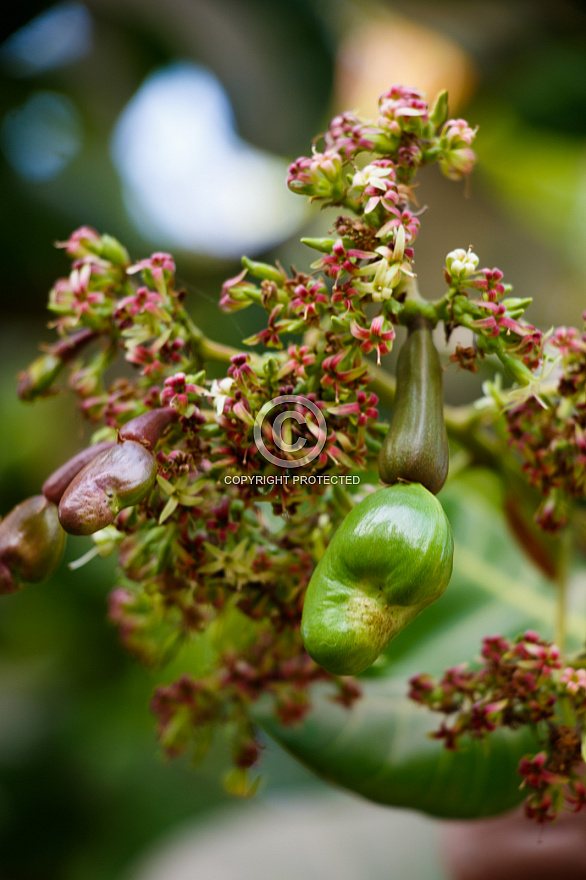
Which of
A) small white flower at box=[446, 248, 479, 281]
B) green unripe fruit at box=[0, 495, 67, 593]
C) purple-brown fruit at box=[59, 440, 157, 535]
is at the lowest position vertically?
green unripe fruit at box=[0, 495, 67, 593]

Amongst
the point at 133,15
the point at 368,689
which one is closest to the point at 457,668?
the point at 368,689

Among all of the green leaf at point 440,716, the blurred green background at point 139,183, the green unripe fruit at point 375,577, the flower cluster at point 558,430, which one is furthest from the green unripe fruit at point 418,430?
the blurred green background at point 139,183

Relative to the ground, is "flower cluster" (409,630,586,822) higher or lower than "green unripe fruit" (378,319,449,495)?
lower

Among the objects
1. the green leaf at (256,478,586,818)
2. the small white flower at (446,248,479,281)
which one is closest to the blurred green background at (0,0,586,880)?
the green leaf at (256,478,586,818)

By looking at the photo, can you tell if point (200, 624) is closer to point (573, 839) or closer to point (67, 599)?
point (573, 839)

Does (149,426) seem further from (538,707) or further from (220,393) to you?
(538,707)

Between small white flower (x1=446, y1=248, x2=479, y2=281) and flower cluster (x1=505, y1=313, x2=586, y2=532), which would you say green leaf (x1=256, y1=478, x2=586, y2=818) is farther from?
small white flower (x1=446, y1=248, x2=479, y2=281)

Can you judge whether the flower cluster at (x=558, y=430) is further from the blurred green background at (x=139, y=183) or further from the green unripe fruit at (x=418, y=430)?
the blurred green background at (x=139, y=183)
